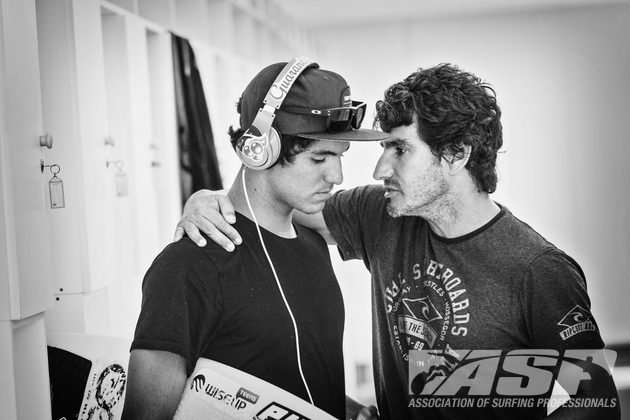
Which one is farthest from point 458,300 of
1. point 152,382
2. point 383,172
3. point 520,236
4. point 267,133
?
point 152,382

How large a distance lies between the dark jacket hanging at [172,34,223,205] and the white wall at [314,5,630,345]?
242cm

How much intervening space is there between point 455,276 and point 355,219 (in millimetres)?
352

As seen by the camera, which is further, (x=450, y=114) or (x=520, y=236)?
(x=450, y=114)

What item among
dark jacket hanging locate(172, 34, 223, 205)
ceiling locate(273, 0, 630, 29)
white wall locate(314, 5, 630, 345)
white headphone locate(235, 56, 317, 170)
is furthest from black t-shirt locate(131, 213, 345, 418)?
white wall locate(314, 5, 630, 345)

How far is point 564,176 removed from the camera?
18.6 feet

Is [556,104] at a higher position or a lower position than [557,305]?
higher

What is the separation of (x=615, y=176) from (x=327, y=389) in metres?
4.91

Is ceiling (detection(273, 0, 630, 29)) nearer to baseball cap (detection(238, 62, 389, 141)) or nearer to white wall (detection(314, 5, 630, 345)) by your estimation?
white wall (detection(314, 5, 630, 345))

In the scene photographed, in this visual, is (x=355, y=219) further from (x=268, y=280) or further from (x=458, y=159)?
(x=268, y=280)

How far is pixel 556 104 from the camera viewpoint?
18.8 ft

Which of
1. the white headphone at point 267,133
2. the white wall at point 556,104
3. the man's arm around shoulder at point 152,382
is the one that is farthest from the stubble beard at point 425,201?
the white wall at point 556,104

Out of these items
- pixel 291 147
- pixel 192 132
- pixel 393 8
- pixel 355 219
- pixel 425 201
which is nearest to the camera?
pixel 291 147

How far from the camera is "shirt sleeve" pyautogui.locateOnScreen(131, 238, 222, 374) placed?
1.28m

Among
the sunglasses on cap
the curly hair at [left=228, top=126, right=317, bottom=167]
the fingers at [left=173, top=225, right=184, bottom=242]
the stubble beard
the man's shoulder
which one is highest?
the sunglasses on cap
